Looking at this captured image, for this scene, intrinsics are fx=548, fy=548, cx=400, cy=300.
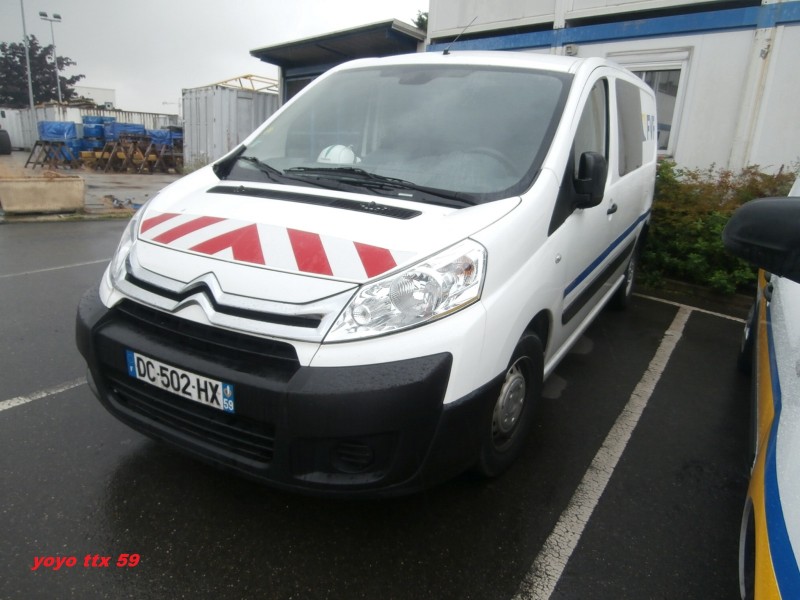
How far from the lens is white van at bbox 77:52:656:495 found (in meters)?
1.79

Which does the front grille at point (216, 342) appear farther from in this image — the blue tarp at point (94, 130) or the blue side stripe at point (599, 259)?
the blue tarp at point (94, 130)

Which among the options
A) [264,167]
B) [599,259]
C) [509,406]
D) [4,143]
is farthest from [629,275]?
[4,143]

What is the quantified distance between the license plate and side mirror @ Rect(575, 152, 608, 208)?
5.97 ft

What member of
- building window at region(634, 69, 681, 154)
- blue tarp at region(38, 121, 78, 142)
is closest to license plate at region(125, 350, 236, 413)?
building window at region(634, 69, 681, 154)

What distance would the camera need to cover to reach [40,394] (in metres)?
3.10

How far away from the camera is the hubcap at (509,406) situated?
227 cm

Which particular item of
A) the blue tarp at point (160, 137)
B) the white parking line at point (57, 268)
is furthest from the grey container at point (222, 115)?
the white parking line at point (57, 268)

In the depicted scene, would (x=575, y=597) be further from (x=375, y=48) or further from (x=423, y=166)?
(x=375, y=48)

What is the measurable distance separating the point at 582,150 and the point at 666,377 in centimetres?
189

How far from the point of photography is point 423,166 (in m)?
2.58

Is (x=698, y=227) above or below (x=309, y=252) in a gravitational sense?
below

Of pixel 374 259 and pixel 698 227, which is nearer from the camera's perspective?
pixel 374 259

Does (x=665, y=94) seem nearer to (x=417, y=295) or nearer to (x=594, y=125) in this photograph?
(x=594, y=125)

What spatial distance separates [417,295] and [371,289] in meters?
0.16
